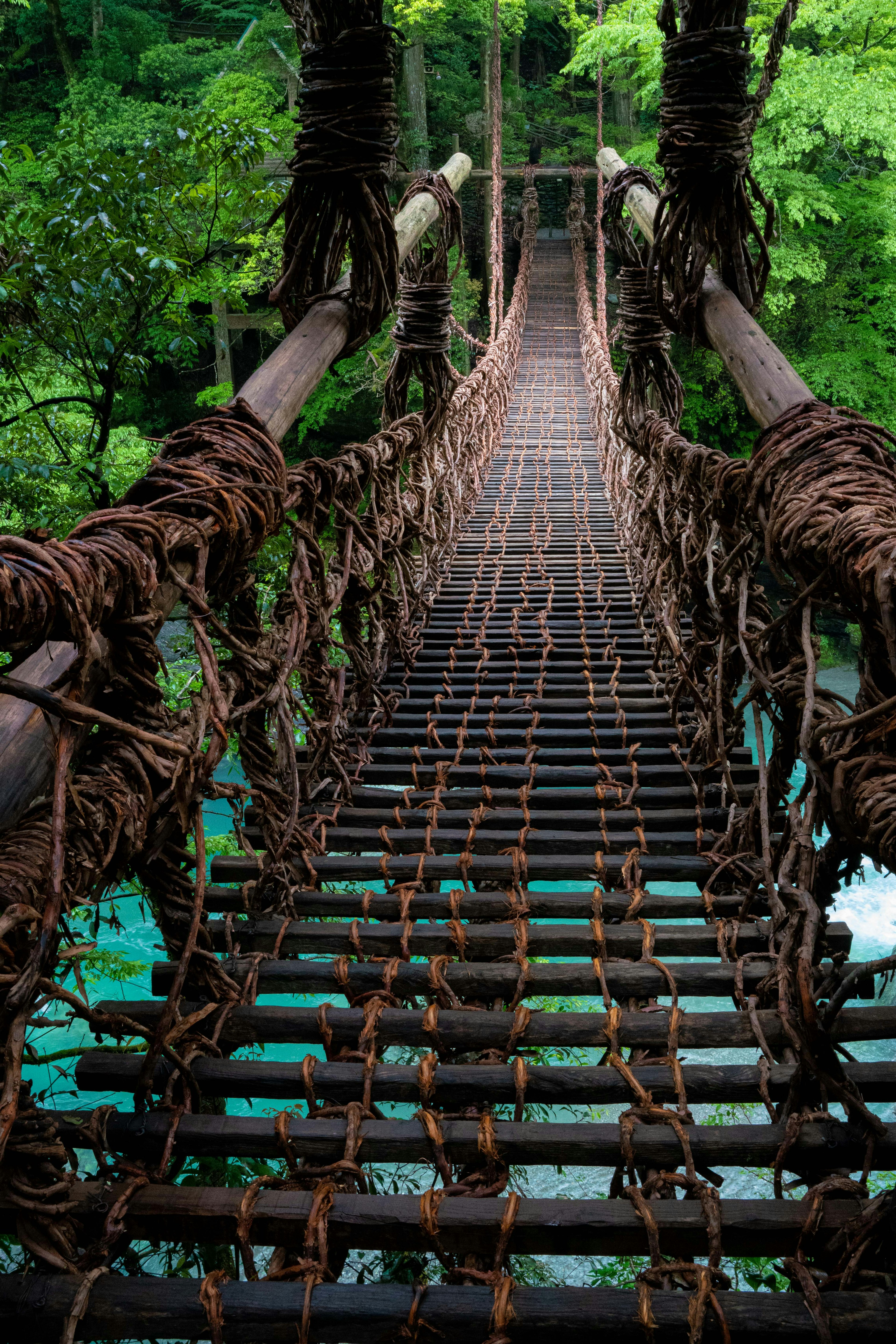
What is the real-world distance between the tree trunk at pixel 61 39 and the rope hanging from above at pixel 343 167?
1302 centimetres

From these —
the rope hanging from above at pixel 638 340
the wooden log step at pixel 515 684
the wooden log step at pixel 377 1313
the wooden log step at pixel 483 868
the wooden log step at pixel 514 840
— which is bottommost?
the wooden log step at pixel 515 684

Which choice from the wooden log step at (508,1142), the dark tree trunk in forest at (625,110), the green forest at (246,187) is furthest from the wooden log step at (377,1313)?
the dark tree trunk in forest at (625,110)

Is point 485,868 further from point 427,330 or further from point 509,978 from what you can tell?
A: point 427,330

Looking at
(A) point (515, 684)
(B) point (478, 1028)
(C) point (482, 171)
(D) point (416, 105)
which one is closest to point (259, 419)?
(B) point (478, 1028)

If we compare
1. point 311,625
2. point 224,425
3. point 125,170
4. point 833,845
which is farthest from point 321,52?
point 125,170

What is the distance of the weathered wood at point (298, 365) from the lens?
1.77 meters

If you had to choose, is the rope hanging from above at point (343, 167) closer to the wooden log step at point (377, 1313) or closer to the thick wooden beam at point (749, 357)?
the thick wooden beam at point (749, 357)

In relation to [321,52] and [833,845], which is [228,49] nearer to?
[321,52]

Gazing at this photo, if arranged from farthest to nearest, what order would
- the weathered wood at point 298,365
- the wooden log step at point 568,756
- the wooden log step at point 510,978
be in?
1. the wooden log step at point 568,756
2. the weathered wood at point 298,365
3. the wooden log step at point 510,978

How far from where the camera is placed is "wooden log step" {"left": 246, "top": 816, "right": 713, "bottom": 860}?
5.59 feet

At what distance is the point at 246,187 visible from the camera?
14.4 ft

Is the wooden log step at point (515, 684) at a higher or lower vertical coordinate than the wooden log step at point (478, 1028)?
lower

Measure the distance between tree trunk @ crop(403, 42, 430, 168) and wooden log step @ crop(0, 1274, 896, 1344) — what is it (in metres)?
13.3

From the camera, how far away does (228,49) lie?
1245cm
